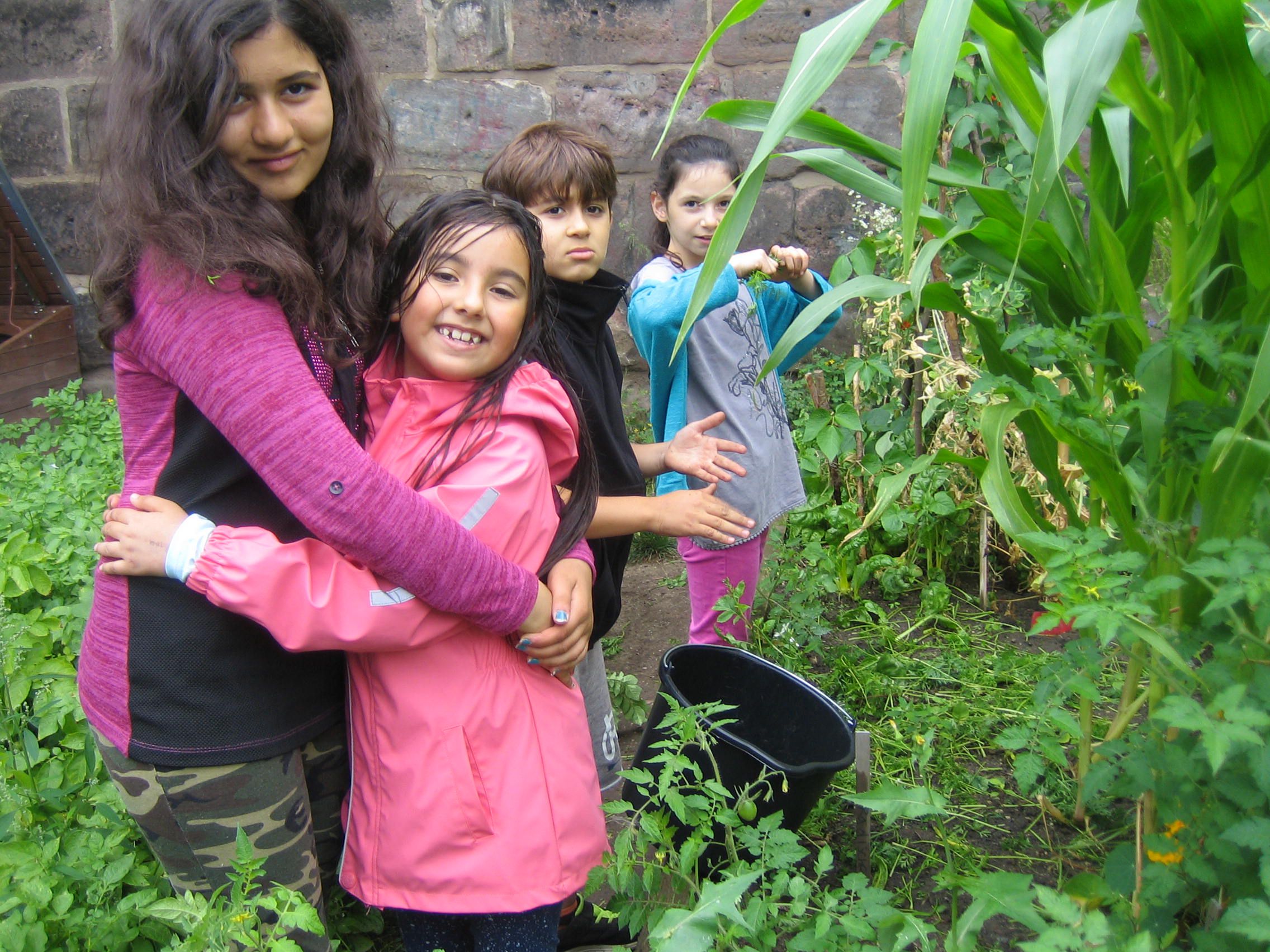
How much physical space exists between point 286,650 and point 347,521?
0.24 metres

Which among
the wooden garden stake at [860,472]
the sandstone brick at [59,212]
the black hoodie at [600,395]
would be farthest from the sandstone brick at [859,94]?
the sandstone brick at [59,212]

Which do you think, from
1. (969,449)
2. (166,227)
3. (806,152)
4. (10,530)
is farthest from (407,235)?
(969,449)

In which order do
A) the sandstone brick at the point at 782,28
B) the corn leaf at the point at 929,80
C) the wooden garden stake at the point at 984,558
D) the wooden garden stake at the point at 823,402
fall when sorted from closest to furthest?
the corn leaf at the point at 929,80 → the wooden garden stake at the point at 984,558 → the wooden garden stake at the point at 823,402 → the sandstone brick at the point at 782,28

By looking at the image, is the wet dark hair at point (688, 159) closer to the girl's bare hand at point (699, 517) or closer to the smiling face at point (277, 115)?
the girl's bare hand at point (699, 517)

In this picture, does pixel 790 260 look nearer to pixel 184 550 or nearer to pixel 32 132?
pixel 184 550

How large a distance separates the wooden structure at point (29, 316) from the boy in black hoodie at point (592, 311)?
2.52 meters

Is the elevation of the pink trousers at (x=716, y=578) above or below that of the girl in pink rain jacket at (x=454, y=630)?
below

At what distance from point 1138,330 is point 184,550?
4.12ft

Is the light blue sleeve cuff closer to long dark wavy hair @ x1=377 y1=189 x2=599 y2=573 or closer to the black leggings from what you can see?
long dark wavy hair @ x1=377 y1=189 x2=599 y2=573

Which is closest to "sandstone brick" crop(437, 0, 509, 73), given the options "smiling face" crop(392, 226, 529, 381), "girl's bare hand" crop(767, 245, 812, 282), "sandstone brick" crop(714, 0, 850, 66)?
"sandstone brick" crop(714, 0, 850, 66)

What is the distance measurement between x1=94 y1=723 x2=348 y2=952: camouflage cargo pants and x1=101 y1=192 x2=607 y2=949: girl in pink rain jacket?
0.07m

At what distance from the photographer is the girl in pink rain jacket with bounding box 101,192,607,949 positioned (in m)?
1.15

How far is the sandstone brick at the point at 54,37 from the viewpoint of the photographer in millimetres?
3461

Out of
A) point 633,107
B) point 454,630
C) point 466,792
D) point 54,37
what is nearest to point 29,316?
point 54,37
